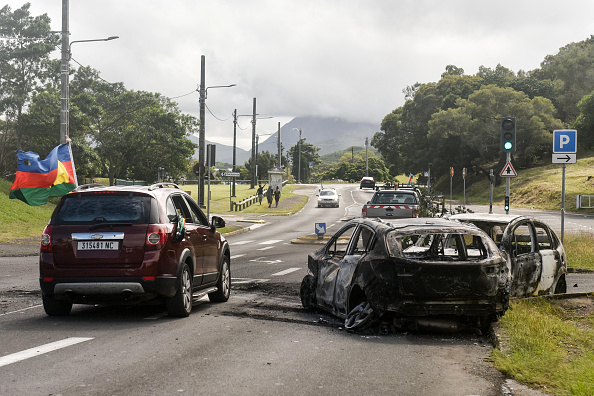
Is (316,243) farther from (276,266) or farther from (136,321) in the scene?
(136,321)

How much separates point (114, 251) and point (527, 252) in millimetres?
6171

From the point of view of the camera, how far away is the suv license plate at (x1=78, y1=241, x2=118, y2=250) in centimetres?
868

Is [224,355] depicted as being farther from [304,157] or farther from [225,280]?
[304,157]

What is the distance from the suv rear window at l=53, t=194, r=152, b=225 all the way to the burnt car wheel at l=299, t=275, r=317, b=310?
263 centimetres

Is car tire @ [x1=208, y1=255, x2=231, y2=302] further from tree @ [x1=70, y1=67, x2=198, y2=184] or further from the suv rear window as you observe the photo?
tree @ [x1=70, y1=67, x2=198, y2=184]

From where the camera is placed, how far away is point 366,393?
18.1ft

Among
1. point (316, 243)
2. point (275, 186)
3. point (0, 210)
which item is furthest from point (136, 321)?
point (275, 186)

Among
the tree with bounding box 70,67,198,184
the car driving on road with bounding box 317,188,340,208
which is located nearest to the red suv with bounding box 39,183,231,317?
the car driving on road with bounding box 317,188,340,208

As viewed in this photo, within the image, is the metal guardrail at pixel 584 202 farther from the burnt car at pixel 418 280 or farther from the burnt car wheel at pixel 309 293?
the burnt car at pixel 418 280

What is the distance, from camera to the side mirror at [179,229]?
356 inches

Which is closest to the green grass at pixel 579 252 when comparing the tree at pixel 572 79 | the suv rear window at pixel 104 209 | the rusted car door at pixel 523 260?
the rusted car door at pixel 523 260

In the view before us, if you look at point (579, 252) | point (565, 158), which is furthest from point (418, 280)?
point (579, 252)

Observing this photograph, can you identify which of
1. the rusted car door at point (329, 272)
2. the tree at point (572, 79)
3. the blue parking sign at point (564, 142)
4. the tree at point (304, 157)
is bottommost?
the rusted car door at point (329, 272)

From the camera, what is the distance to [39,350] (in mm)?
6996
